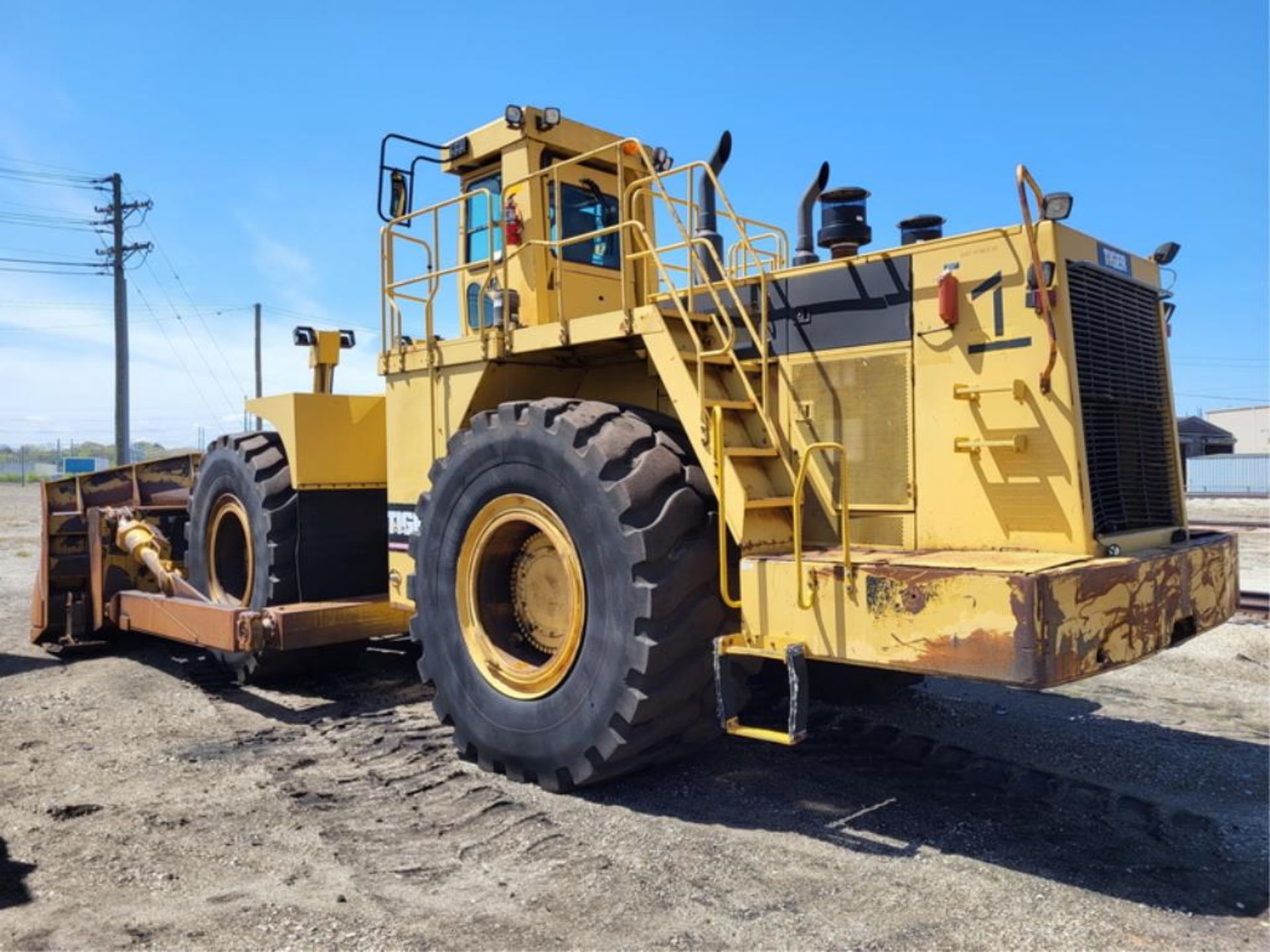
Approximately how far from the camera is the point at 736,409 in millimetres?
4863

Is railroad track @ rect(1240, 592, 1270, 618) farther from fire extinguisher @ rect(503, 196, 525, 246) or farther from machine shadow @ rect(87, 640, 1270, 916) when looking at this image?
fire extinguisher @ rect(503, 196, 525, 246)

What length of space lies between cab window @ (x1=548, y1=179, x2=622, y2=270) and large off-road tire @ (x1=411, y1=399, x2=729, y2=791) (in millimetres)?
1768

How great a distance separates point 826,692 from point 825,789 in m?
1.47

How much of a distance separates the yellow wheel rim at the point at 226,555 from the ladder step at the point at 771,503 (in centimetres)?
488

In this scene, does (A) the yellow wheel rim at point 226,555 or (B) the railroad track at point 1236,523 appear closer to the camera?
(A) the yellow wheel rim at point 226,555

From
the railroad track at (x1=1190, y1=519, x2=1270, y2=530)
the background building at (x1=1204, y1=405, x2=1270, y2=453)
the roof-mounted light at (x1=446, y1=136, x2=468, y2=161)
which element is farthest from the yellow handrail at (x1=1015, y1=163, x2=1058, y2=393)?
the background building at (x1=1204, y1=405, x2=1270, y2=453)

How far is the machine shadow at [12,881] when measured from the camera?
3.85 meters

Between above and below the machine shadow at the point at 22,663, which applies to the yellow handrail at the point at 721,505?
above

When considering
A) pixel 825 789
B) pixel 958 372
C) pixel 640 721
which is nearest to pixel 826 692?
pixel 825 789

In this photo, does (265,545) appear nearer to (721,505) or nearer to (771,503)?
(721,505)

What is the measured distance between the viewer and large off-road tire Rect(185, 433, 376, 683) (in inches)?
283

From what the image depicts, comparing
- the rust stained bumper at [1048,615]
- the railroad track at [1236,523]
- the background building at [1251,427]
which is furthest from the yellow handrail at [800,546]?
the background building at [1251,427]

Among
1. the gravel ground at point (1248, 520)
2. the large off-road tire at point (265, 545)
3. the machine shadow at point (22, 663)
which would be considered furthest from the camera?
the gravel ground at point (1248, 520)

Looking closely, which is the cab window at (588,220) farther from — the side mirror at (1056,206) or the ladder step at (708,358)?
the side mirror at (1056,206)
